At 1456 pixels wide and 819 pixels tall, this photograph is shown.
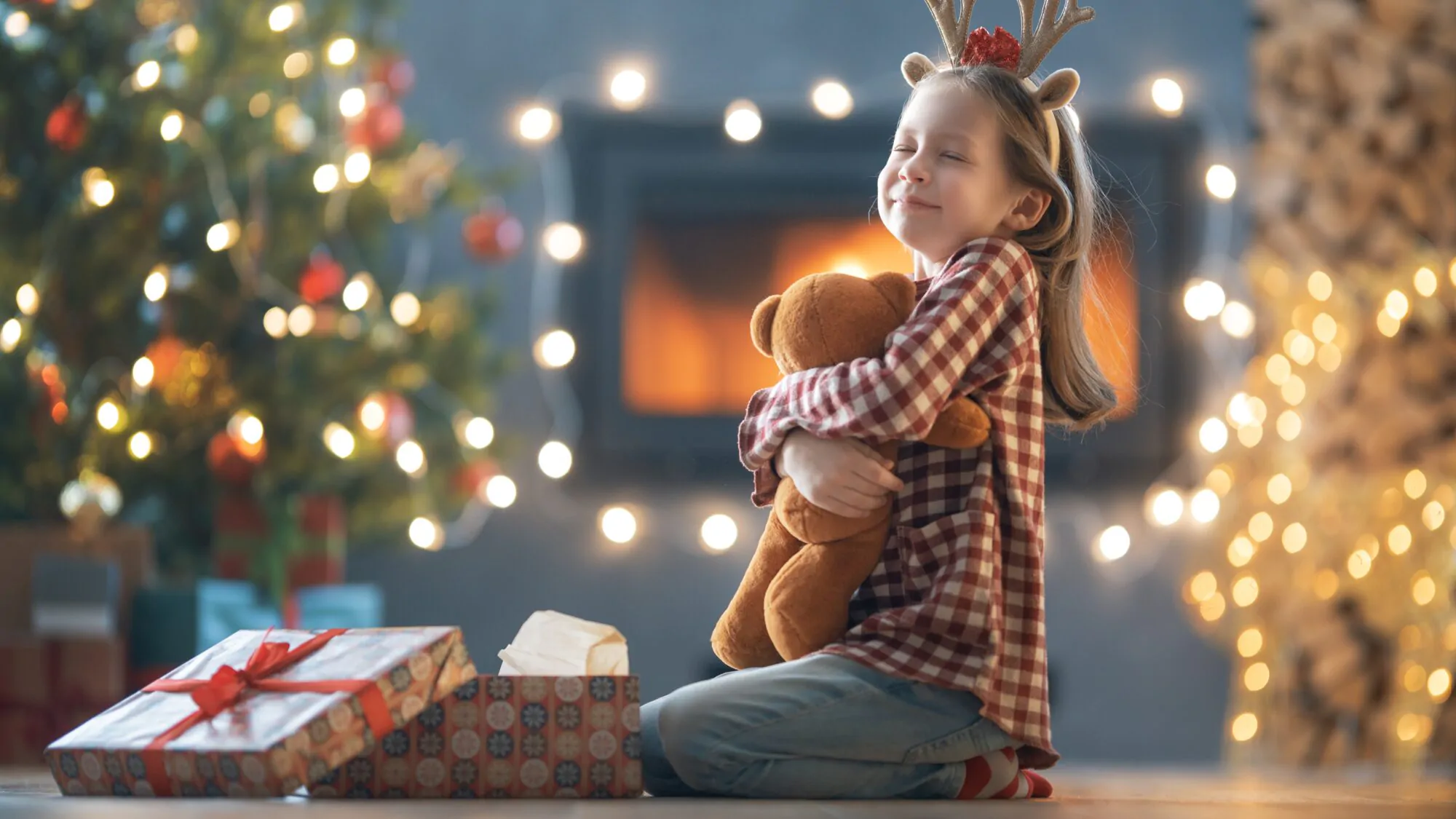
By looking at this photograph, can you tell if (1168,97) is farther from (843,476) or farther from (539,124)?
(843,476)

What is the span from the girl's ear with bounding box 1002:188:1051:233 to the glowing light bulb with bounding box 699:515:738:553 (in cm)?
144

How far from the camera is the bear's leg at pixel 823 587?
4.06 feet

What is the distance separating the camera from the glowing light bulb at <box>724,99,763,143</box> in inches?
106

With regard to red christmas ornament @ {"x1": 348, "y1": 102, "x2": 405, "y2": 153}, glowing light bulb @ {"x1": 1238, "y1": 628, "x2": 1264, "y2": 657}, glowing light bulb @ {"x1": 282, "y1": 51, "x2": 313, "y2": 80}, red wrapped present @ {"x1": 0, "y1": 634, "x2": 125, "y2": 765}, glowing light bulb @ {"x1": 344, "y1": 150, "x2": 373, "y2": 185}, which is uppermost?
glowing light bulb @ {"x1": 282, "y1": 51, "x2": 313, "y2": 80}

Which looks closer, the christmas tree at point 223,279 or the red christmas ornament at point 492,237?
the christmas tree at point 223,279

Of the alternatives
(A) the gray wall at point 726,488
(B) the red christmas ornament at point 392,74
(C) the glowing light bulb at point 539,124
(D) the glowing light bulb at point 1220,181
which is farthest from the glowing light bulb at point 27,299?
(D) the glowing light bulb at point 1220,181

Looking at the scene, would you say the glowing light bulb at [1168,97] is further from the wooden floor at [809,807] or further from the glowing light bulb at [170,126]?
the glowing light bulb at [170,126]

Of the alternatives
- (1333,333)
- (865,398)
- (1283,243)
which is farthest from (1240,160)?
(865,398)

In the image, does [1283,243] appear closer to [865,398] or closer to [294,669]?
[865,398]

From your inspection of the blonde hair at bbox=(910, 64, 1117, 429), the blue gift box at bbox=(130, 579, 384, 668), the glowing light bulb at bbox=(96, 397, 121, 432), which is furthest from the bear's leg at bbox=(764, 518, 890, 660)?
the glowing light bulb at bbox=(96, 397, 121, 432)

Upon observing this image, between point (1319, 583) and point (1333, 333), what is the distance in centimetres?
44

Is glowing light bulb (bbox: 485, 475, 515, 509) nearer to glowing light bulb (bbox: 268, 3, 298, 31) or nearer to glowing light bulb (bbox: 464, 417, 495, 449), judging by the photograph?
glowing light bulb (bbox: 464, 417, 495, 449)

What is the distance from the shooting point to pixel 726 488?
8.84 feet

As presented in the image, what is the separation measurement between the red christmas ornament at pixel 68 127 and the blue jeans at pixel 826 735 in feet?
4.68
